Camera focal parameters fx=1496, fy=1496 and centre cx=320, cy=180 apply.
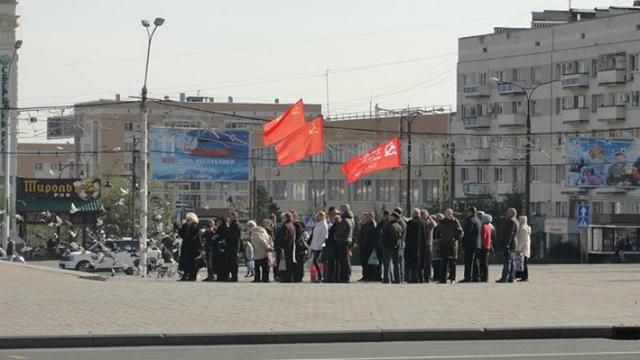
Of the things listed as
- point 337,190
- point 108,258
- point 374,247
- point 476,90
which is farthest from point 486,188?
point 374,247

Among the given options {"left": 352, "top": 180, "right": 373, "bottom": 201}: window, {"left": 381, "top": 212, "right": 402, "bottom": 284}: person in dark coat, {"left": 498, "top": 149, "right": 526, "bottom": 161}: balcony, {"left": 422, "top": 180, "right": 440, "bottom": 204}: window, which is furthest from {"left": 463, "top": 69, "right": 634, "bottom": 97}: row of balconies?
{"left": 381, "top": 212, "right": 402, "bottom": 284}: person in dark coat

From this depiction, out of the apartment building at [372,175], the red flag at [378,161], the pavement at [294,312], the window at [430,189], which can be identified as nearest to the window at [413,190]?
the apartment building at [372,175]

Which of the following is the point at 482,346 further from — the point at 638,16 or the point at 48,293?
the point at 638,16

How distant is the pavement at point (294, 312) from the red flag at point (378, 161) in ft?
88.2

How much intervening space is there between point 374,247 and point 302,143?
67.5 feet

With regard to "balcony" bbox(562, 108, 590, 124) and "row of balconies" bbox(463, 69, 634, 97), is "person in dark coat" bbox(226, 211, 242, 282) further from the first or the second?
"balcony" bbox(562, 108, 590, 124)

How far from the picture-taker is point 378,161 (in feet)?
188

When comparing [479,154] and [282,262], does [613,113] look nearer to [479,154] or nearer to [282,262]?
[479,154]

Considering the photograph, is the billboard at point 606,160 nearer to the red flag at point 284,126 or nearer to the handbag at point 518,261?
the red flag at point 284,126

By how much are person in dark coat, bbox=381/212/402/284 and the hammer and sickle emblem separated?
24.6m

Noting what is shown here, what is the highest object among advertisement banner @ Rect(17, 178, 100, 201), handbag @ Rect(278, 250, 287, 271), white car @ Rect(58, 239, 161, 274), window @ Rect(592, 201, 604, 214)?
advertisement banner @ Rect(17, 178, 100, 201)

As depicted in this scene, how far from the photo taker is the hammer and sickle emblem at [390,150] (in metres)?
56.1

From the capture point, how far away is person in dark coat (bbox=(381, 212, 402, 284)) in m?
31.2

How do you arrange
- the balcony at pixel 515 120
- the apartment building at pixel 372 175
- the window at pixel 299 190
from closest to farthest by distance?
the balcony at pixel 515 120, the apartment building at pixel 372 175, the window at pixel 299 190
